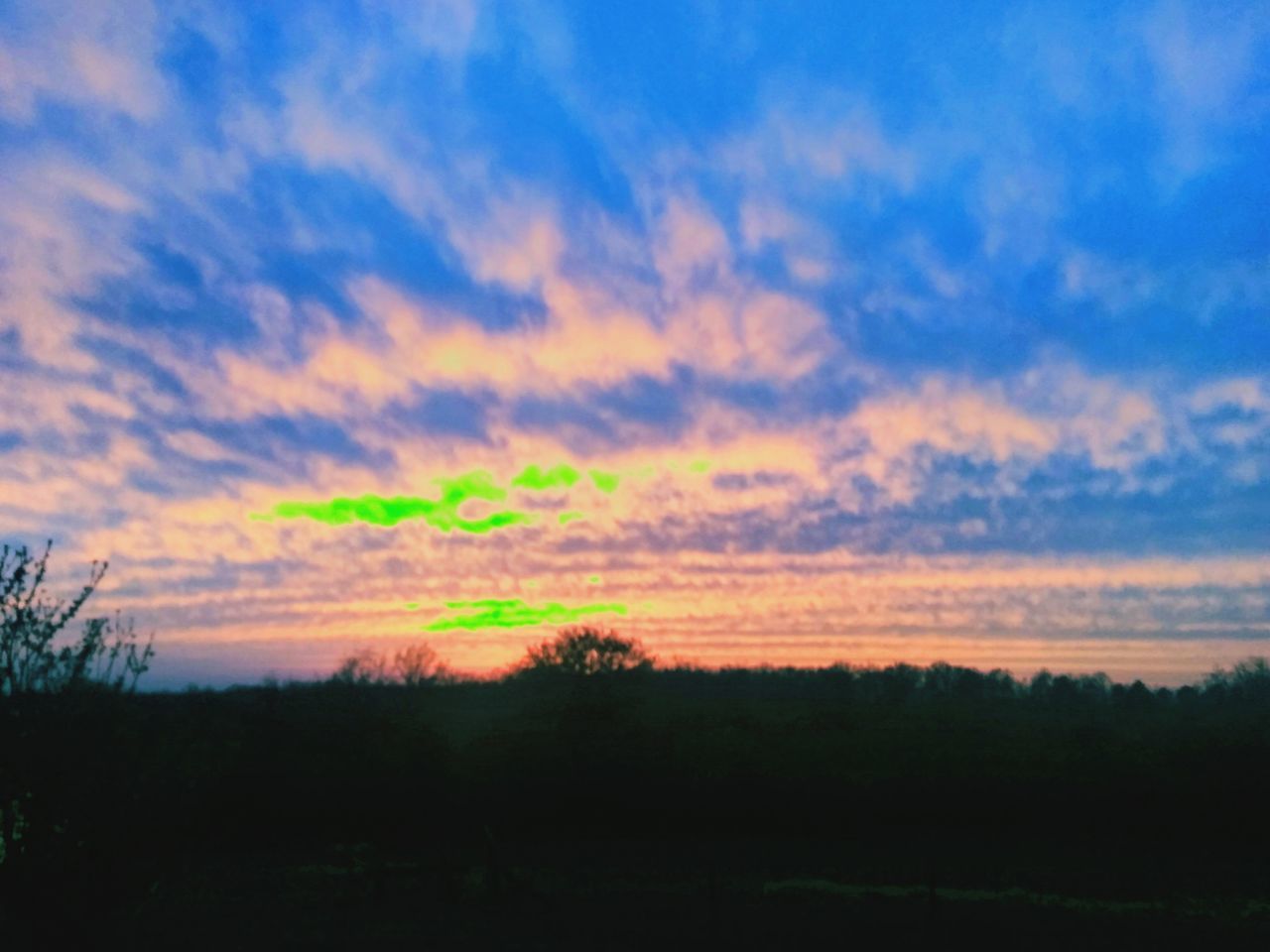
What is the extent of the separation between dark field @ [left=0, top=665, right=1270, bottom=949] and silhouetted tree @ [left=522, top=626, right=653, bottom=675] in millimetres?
10204

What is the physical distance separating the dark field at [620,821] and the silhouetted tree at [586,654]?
10204 millimetres

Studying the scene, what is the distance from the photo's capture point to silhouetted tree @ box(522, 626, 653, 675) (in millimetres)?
62906

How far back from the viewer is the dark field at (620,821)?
26.9 ft

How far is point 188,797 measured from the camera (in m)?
8.98

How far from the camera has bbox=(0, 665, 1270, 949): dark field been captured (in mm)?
8195

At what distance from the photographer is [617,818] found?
3484 cm

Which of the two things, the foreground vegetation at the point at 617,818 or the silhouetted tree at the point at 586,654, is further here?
the silhouetted tree at the point at 586,654

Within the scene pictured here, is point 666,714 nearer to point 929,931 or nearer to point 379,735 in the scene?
point 379,735

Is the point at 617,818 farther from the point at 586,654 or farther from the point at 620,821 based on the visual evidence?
the point at 586,654

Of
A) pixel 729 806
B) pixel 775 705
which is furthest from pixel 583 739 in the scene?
pixel 775 705

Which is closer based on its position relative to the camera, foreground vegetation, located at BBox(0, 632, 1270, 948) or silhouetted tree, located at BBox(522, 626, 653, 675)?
foreground vegetation, located at BBox(0, 632, 1270, 948)

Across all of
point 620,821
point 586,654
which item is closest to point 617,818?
point 620,821

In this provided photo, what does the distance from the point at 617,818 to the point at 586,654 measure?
2894 centimetres

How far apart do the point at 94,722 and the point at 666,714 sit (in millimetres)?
35649
